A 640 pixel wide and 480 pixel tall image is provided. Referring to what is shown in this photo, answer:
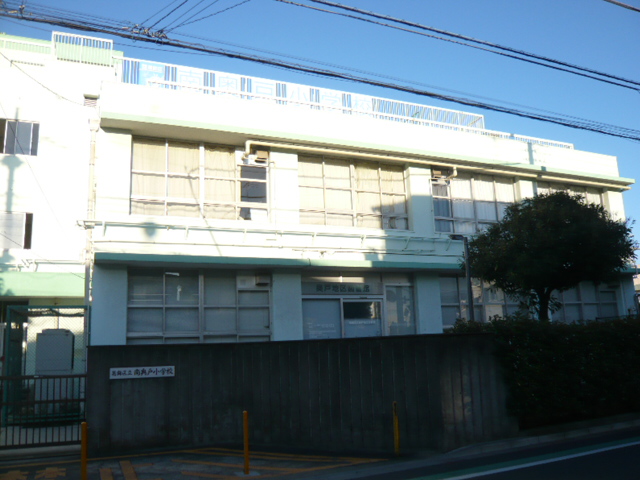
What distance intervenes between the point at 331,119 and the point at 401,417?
10.6 metres

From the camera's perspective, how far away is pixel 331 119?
18.6 meters

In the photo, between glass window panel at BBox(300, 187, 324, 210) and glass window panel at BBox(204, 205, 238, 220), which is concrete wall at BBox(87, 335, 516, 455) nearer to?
glass window panel at BBox(204, 205, 238, 220)

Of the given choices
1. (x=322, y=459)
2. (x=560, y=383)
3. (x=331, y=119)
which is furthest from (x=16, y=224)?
(x=560, y=383)

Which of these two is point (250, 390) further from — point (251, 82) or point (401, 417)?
point (251, 82)

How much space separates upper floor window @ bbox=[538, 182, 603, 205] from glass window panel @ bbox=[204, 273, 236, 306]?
12.8 meters

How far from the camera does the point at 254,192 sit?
1758cm

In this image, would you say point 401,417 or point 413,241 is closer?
point 401,417

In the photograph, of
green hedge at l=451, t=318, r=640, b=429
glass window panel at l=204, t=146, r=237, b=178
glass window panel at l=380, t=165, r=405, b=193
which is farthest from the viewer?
glass window panel at l=380, t=165, r=405, b=193

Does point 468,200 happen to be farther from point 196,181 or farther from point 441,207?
point 196,181

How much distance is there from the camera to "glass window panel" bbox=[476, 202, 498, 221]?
20.9 metres

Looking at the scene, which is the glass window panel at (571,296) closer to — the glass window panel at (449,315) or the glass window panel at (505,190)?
the glass window panel at (505,190)

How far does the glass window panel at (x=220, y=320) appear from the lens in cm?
1614

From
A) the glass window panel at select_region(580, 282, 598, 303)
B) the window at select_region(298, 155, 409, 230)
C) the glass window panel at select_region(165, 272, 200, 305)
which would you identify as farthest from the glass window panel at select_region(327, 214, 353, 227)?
the glass window panel at select_region(580, 282, 598, 303)

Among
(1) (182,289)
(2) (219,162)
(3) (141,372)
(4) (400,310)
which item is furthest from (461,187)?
(3) (141,372)
